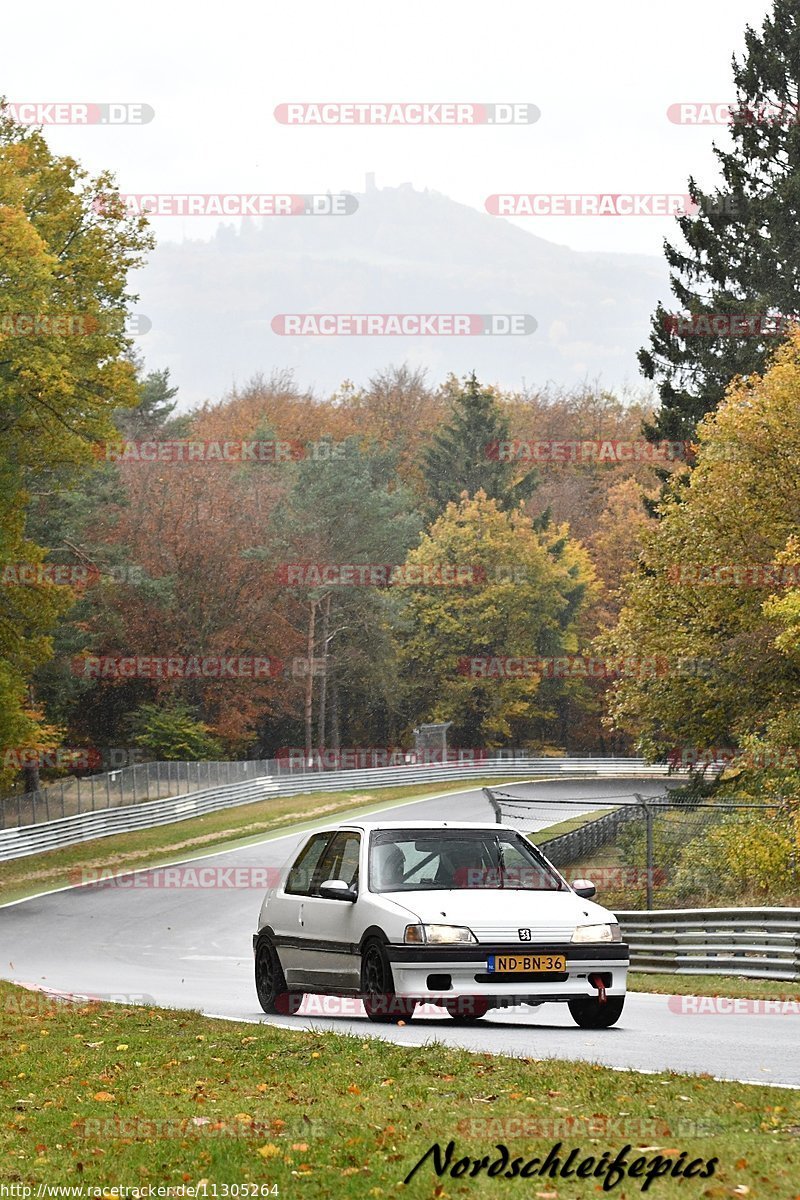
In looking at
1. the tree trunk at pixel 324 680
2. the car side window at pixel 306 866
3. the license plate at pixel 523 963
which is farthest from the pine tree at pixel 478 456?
the license plate at pixel 523 963

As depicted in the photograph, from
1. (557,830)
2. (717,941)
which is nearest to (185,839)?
(557,830)

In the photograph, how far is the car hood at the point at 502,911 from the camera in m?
12.9

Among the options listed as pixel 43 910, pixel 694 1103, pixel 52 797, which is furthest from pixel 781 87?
pixel 694 1103

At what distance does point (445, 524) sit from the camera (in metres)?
87.9

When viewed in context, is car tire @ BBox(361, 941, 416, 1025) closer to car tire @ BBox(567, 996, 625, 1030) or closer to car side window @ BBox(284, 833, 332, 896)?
car tire @ BBox(567, 996, 625, 1030)

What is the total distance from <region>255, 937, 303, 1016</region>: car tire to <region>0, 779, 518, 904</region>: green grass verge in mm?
25091

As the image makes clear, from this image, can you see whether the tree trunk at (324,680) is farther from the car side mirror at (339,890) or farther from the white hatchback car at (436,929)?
the car side mirror at (339,890)

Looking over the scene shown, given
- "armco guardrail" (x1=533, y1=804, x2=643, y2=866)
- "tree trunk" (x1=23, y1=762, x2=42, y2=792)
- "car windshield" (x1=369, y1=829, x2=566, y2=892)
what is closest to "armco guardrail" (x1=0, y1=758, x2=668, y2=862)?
"tree trunk" (x1=23, y1=762, x2=42, y2=792)

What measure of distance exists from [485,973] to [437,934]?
1.52 ft

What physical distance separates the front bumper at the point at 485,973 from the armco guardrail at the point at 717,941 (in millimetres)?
6756

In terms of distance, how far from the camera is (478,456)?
93.8m

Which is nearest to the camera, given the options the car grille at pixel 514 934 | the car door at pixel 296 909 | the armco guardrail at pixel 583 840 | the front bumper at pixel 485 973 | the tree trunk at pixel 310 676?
the front bumper at pixel 485 973

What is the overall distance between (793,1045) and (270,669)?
66.2 metres

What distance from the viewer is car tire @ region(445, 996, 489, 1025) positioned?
42.5 feet
